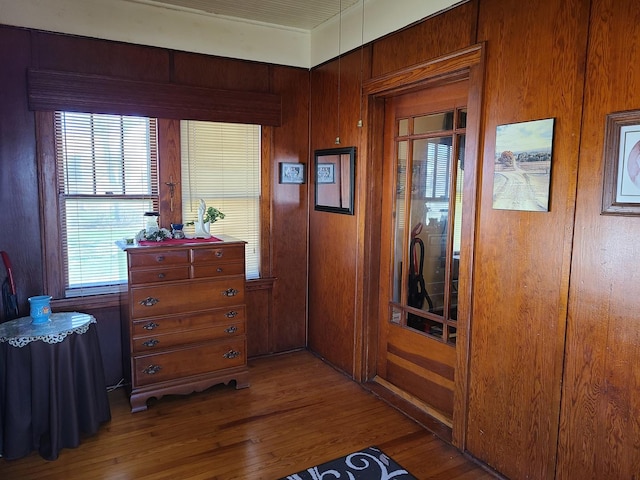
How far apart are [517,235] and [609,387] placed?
76 centimetres

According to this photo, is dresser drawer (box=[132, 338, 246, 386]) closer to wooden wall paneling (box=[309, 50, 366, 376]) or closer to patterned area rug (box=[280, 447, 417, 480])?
wooden wall paneling (box=[309, 50, 366, 376])

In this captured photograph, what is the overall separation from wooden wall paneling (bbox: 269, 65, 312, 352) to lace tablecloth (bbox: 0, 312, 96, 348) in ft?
5.28

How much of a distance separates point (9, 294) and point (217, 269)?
127 centimetres

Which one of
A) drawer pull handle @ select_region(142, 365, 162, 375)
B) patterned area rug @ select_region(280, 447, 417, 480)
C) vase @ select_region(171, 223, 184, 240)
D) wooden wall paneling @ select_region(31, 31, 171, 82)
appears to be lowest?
patterned area rug @ select_region(280, 447, 417, 480)

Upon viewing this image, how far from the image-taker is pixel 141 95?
3.25 metres

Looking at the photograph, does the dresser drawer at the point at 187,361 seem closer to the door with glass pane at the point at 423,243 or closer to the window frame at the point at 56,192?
the window frame at the point at 56,192

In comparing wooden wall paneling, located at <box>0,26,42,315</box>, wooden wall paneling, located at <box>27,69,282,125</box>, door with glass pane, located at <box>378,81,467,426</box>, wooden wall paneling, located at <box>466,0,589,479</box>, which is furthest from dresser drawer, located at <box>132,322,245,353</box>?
wooden wall paneling, located at <box>466,0,589,479</box>

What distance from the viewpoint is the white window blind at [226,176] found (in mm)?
3527

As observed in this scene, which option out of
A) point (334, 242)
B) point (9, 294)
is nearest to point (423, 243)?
point (334, 242)

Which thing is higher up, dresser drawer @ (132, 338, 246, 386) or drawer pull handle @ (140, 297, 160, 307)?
drawer pull handle @ (140, 297, 160, 307)

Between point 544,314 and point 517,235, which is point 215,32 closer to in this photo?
point 517,235

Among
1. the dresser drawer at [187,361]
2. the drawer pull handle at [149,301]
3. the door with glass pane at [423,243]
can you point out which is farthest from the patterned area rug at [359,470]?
the drawer pull handle at [149,301]

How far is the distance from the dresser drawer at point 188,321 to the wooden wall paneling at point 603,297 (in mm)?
2134

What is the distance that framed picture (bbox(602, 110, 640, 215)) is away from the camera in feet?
5.78
